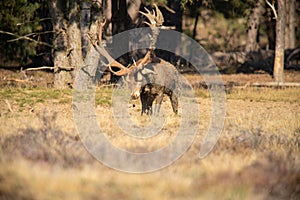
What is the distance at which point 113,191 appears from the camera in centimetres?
652

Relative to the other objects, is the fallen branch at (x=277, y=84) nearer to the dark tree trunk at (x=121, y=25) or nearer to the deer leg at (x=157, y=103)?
the dark tree trunk at (x=121, y=25)

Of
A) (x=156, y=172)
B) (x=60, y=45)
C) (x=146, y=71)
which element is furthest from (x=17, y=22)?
(x=156, y=172)

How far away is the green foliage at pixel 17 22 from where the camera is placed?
21.9 metres

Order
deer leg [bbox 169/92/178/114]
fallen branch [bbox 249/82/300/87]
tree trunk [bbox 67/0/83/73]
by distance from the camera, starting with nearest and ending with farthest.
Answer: deer leg [bbox 169/92/178/114]
tree trunk [bbox 67/0/83/73]
fallen branch [bbox 249/82/300/87]

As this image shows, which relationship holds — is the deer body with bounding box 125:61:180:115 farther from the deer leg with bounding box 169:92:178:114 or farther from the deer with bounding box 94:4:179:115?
the deer leg with bounding box 169:92:178:114

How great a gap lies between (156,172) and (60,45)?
35.8 ft

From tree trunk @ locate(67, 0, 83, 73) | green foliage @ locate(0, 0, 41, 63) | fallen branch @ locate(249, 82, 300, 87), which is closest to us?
tree trunk @ locate(67, 0, 83, 73)

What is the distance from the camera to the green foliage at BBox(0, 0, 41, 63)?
2188cm

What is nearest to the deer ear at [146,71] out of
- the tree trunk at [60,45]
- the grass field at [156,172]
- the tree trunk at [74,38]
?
the grass field at [156,172]

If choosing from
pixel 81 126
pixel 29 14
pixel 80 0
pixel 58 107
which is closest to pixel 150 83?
pixel 81 126

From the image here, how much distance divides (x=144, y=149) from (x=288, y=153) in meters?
2.17

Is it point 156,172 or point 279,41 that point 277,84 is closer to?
point 279,41

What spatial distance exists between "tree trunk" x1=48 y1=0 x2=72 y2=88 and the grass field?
240 inches

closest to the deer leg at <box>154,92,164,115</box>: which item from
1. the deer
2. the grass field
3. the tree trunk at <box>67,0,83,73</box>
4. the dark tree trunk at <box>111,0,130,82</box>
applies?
the deer
